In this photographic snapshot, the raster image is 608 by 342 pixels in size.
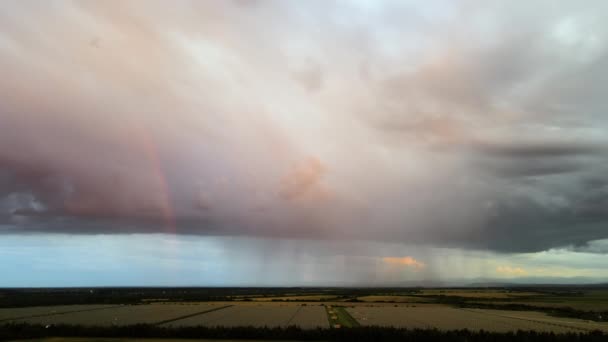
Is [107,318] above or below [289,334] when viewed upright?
above

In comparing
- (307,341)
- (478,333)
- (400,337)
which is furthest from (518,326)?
(307,341)

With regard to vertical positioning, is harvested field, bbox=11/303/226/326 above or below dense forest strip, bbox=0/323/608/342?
above

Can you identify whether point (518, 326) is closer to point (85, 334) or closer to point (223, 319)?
point (223, 319)

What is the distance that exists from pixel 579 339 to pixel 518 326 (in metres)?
16.2

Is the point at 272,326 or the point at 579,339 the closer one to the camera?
→ the point at 579,339

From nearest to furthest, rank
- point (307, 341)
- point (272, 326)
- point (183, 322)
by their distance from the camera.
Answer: point (307, 341), point (272, 326), point (183, 322)

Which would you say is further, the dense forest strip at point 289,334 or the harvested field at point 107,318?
the harvested field at point 107,318

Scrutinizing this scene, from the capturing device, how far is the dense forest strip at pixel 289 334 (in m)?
66.8

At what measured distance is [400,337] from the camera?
67.5 m

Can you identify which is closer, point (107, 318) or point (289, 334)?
point (289, 334)

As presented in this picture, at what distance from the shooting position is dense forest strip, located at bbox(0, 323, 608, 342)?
6681cm

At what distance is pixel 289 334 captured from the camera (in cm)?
7038

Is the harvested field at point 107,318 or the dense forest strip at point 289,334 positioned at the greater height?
the harvested field at point 107,318

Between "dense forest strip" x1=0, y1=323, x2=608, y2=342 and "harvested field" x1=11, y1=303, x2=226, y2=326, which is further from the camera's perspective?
"harvested field" x1=11, y1=303, x2=226, y2=326
